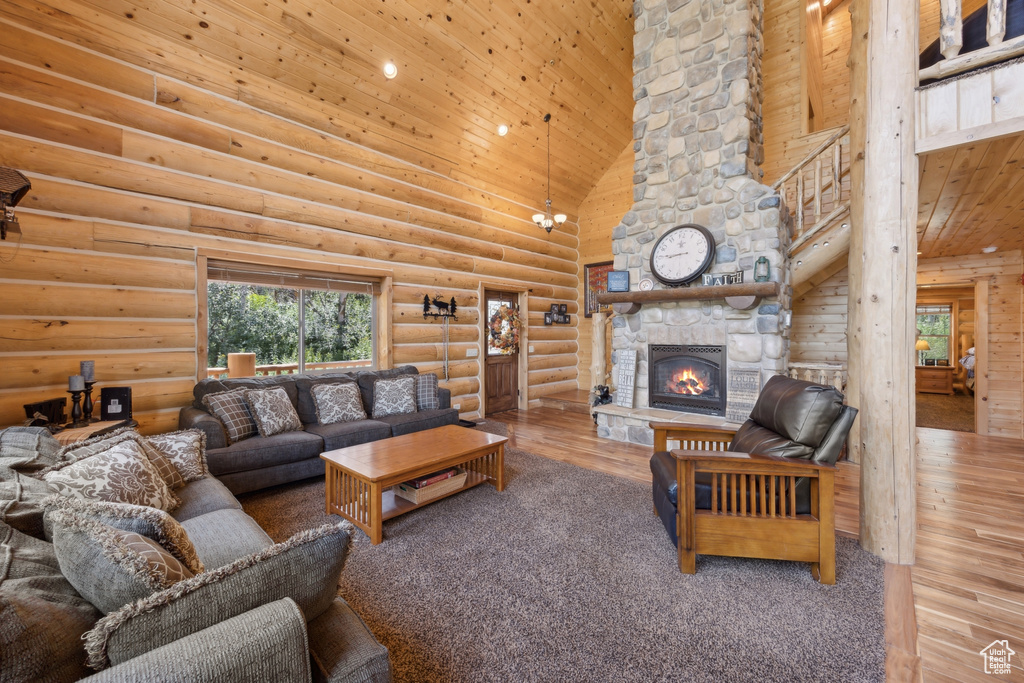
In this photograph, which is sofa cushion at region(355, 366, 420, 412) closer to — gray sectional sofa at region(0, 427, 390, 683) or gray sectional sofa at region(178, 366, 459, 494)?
gray sectional sofa at region(178, 366, 459, 494)

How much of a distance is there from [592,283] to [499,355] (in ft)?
8.14

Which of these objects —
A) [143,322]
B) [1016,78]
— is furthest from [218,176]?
[1016,78]

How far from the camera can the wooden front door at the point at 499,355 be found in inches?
→ 265

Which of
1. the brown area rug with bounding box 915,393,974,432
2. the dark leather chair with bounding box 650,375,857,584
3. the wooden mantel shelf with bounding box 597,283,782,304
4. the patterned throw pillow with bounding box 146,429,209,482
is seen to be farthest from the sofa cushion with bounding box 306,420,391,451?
the brown area rug with bounding box 915,393,974,432

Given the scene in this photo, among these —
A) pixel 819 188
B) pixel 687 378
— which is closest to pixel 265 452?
pixel 687 378

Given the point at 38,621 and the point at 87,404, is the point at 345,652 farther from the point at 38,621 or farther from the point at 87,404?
the point at 87,404

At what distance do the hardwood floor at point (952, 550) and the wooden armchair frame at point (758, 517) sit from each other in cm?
36

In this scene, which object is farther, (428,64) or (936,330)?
(936,330)

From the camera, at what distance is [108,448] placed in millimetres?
2084

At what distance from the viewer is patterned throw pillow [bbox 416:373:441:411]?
491cm

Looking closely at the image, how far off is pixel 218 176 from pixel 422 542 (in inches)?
147

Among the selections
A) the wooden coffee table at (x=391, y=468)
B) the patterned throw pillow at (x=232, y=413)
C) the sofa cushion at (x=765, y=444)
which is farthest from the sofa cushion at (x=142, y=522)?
the sofa cushion at (x=765, y=444)

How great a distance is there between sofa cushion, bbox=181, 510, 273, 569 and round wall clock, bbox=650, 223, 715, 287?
435 centimetres

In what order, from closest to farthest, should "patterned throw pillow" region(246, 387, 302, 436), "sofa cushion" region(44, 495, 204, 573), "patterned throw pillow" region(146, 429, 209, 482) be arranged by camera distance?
1. "sofa cushion" region(44, 495, 204, 573)
2. "patterned throw pillow" region(146, 429, 209, 482)
3. "patterned throw pillow" region(246, 387, 302, 436)
